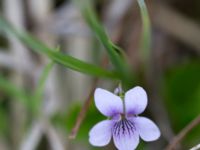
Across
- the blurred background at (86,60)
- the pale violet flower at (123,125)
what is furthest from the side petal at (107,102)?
the blurred background at (86,60)

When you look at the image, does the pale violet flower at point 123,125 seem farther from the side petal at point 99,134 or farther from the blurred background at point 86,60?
the blurred background at point 86,60

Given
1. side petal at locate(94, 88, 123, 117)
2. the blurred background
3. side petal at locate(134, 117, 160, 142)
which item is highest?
side petal at locate(94, 88, 123, 117)

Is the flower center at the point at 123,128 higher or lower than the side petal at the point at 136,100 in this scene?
lower

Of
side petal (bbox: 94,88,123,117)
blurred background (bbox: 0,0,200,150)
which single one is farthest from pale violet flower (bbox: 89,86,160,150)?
blurred background (bbox: 0,0,200,150)

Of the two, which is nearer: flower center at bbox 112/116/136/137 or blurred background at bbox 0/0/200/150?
flower center at bbox 112/116/136/137

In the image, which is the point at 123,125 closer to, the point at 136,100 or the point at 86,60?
the point at 136,100

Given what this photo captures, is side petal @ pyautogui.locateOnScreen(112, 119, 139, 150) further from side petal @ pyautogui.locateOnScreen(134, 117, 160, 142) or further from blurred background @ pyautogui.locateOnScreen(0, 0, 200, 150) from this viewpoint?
blurred background @ pyautogui.locateOnScreen(0, 0, 200, 150)

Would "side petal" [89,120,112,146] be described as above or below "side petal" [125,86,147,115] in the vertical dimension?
below

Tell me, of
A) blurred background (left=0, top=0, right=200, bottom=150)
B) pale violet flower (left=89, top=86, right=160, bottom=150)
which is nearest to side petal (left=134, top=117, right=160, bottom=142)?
pale violet flower (left=89, top=86, right=160, bottom=150)
